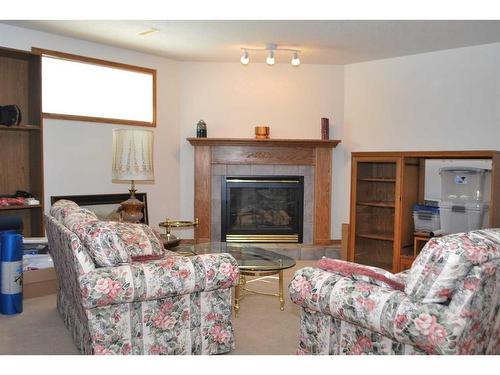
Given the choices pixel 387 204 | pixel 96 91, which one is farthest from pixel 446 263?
pixel 96 91

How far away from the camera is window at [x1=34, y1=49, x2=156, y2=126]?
14.6ft

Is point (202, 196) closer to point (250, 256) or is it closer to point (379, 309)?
point (250, 256)

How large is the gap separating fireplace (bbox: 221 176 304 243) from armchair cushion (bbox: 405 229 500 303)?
3517mm

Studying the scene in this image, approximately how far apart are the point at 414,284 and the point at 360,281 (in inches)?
11.0

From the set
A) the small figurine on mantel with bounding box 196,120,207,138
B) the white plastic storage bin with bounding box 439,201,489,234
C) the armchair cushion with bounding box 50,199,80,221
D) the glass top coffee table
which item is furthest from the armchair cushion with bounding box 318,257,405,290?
the small figurine on mantel with bounding box 196,120,207,138

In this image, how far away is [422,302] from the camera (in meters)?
1.88

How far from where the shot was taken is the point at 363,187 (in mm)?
4973

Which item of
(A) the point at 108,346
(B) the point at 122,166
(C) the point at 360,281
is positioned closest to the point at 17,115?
(B) the point at 122,166

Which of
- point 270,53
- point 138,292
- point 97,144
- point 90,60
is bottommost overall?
point 138,292

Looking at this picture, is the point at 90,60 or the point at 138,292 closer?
the point at 138,292

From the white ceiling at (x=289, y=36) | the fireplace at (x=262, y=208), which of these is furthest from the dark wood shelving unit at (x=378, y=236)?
the white ceiling at (x=289, y=36)

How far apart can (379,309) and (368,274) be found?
23 cm

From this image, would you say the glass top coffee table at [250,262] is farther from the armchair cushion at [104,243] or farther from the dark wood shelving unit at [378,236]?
the dark wood shelving unit at [378,236]
